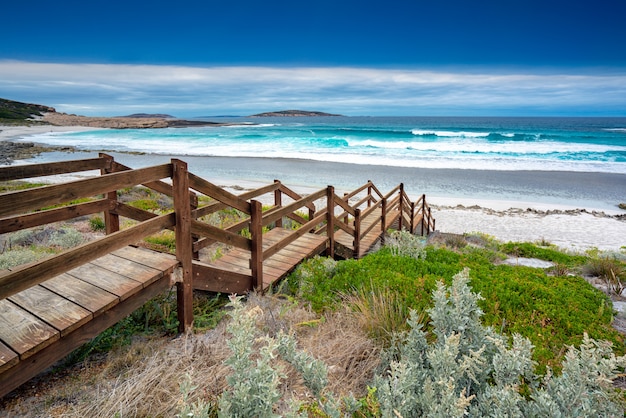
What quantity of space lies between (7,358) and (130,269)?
1319 mm

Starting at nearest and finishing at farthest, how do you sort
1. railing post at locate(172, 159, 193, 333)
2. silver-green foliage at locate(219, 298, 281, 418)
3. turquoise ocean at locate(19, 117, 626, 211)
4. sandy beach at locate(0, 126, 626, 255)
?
1. silver-green foliage at locate(219, 298, 281, 418)
2. railing post at locate(172, 159, 193, 333)
3. sandy beach at locate(0, 126, 626, 255)
4. turquoise ocean at locate(19, 117, 626, 211)

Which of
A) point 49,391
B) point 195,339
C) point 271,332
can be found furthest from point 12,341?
point 271,332

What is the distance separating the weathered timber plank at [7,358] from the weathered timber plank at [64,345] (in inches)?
3.0

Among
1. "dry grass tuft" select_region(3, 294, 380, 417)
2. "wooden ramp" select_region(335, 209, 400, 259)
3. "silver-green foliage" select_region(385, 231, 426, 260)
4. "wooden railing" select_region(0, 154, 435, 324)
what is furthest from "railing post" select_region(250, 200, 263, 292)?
"wooden ramp" select_region(335, 209, 400, 259)

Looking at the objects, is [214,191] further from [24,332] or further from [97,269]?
[24,332]

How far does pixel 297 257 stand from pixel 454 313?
3.33 meters

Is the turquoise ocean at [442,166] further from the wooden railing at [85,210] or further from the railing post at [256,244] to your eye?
the wooden railing at [85,210]

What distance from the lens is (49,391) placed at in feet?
9.06

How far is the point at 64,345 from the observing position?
270 cm

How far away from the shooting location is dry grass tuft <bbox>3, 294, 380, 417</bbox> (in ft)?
8.29

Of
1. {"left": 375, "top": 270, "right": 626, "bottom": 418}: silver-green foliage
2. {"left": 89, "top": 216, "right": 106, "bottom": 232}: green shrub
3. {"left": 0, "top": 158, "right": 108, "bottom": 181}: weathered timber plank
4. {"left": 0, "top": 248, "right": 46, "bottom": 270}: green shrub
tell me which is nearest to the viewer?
{"left": 375, "top": 270, "right": 626, "bottom": 418}: silver-green foliage

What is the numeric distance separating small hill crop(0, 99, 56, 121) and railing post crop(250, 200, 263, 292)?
107 m

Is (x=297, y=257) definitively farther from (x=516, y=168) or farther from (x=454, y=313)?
(x=516, y=168)

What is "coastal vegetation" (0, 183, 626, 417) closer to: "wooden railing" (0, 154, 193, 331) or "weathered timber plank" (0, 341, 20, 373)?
"weathered timber plank" (0, 341, 20, 373)
